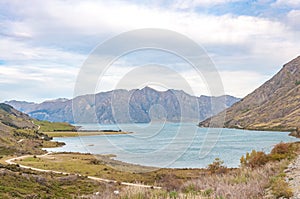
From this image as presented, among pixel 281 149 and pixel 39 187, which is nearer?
pixel 39 187

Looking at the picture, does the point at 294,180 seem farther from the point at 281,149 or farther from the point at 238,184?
the point at 281,149

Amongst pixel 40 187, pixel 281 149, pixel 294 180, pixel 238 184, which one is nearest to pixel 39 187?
pixel 40 187

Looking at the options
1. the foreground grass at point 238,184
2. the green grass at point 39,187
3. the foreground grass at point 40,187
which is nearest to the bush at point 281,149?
the foreground grass at point 238,184

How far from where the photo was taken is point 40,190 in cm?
3900

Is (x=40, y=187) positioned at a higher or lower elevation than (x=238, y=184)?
lower

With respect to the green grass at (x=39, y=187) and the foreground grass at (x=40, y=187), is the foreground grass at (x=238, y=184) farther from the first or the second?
the green grass at (x=39, y=187)

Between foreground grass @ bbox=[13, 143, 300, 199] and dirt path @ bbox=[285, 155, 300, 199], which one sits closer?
foreground grass @ bbox=[13, 143, 300, 199]

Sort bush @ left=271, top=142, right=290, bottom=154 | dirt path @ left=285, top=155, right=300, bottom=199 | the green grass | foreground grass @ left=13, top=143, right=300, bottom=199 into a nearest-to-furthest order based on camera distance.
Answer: foreground grass @ left=13, top=143, right=300, bottom=199 → dirt path @ left=285, top=155, right=300, bottom=199 → the green grass → bush @ left=271, top=142, right=290, bottom=154

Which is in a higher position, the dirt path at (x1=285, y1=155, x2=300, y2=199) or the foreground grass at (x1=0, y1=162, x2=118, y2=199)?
the dirt path at (x1=285, y1=155, x2=300, y2=199)

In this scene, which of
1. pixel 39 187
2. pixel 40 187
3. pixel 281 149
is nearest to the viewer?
pixel 39 187

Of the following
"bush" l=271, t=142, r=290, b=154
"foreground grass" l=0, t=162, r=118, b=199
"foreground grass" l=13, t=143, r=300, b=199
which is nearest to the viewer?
"foreground grass" l=13, t=143, r=300, b=199

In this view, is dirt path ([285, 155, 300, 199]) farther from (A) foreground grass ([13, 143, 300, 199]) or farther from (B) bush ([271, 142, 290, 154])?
(B) bush ([271, 142, 290, 154])

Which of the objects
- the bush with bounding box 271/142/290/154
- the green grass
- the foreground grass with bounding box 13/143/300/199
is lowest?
the green grass

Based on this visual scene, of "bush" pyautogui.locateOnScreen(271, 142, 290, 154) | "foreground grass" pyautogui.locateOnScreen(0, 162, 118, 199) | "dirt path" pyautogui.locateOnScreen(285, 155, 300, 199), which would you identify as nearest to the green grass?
"foreground grass" pyautogui.locateOnScreen(0, 162, 118, 199)
